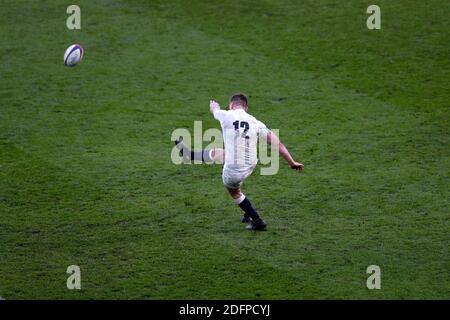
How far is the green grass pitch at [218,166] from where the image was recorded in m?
9.40

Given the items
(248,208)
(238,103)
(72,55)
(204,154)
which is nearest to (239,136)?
(238,103)

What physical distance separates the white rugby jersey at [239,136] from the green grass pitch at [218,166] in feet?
3.12

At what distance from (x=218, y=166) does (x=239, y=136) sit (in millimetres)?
2684

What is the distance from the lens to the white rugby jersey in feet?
32.7

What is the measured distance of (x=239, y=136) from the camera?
999cm

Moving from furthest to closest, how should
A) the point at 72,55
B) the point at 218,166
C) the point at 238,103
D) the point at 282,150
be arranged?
the point at 72,55
the point at 218,166
the point at 238,103
the point at 282,150

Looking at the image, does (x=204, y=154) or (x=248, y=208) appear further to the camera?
(x=204, y=154)

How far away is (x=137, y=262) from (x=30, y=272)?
1237 millimetres

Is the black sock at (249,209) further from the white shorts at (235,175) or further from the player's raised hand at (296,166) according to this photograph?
the player's raised hand at (296,166)

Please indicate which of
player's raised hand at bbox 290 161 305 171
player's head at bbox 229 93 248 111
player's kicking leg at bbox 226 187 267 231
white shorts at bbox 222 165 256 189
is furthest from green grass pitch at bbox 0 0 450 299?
player's head at bbox 229 93 248 111

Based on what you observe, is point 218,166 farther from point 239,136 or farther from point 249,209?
point 239,136

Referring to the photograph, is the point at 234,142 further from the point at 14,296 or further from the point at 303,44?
A: the point at 303,44

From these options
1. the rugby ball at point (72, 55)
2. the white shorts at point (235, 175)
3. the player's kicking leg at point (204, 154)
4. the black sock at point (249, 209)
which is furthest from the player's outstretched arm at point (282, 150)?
the rugby ball at point (72, 55)

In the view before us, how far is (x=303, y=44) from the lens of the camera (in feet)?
54.6
